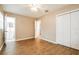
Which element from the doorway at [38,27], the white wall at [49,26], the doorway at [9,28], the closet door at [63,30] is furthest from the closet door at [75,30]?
the doorway at [9,28]

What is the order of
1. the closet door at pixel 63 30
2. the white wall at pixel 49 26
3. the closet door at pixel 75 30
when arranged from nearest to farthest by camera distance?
the closet door at pixel 75 30
the closet door at pixel 63 30
the white wall at pixel 49 26

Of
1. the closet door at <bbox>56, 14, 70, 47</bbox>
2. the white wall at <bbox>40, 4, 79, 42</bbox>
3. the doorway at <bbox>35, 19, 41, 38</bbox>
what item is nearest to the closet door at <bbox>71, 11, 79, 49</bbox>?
the closet door at <bbox>56, 14, 70, 47</bbox>

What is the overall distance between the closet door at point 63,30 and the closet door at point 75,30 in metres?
0.10

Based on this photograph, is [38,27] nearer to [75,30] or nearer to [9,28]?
[9,28]

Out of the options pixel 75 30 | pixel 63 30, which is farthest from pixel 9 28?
pixel 75 30

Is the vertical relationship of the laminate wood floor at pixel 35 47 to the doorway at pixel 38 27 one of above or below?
below

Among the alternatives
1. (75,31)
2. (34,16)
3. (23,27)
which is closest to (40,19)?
(34,16)

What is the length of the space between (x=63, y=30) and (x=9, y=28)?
140 centimetres

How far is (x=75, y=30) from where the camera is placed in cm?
224

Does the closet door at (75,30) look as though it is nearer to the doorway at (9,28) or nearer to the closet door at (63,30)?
the closet door at (63,30)

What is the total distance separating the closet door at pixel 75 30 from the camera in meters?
2.14

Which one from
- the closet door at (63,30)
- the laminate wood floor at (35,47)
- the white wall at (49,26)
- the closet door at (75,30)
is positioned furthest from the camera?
the white wall at (49,26)

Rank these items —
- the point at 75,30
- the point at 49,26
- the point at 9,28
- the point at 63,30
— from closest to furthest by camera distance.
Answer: the point at 9,28 → the point at 75,30 → the point at 63,30 → the point at 49,26

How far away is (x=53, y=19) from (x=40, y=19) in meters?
0.36
